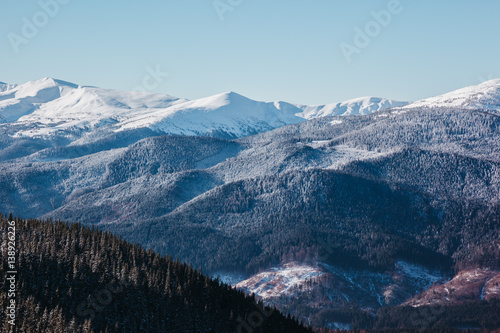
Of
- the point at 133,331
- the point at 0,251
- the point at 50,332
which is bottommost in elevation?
the point at 133,331

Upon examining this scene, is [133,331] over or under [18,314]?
under

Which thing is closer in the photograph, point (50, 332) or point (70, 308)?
point (50, 332)

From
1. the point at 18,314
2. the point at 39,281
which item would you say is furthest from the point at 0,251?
the point at 18,314

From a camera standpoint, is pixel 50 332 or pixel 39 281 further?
pixel 39 281

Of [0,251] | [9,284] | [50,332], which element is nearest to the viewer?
[50,332]

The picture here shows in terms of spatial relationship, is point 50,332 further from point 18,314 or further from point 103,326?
point 103,326

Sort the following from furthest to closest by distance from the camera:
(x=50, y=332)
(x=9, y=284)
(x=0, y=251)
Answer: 1. (x=0, y=251)
2. (x=9, y=284)
3. (x=50, y=332)

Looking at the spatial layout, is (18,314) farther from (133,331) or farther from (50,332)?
(133,331)

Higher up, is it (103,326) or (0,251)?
(0,251)

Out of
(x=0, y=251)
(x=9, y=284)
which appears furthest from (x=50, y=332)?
(x=0, y=251)
